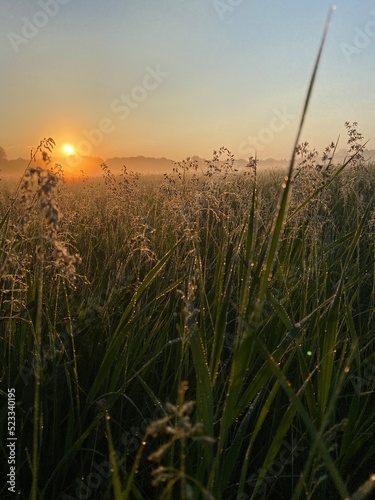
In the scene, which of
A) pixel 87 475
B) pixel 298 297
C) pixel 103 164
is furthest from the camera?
pixel 103 164

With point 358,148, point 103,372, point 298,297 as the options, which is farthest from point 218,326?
point 358,148

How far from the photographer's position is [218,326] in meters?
1.12

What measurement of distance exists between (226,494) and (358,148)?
2.41 metres

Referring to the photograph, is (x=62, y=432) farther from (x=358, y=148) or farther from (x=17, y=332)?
(x=358, y=148)

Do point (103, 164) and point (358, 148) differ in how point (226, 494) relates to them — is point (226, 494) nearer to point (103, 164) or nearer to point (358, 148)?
point (358, 148)

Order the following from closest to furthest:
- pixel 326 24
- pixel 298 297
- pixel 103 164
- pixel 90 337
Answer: pixel 326 24, pixel 90 337, pixel 298 297, pixel 103 164

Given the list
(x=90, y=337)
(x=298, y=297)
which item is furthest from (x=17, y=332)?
(x=298, y=297)

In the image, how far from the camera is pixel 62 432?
168cm

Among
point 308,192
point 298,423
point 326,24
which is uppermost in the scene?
point 326,24

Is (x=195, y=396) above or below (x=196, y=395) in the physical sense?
below

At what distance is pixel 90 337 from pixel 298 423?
0.89m

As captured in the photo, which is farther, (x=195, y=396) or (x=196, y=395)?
(x=195, y=396)

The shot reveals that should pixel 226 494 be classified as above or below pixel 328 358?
below

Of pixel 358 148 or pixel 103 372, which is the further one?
pixel 358 148
